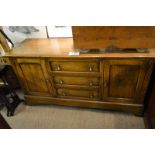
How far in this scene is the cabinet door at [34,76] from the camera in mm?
1537

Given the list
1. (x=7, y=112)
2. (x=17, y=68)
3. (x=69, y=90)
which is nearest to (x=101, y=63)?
(x=69, y=90)

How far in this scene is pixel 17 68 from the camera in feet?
5.38

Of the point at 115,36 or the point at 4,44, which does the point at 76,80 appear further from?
the point at 4,44

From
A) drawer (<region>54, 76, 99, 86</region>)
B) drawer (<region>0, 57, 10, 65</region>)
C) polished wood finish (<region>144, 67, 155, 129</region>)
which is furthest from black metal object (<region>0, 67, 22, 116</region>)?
polished wood finish (<region>144, 67, 155, 129</region>)

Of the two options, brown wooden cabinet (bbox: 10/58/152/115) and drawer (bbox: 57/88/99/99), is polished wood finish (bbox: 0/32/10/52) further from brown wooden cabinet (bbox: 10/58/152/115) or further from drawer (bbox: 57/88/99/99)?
drawer (bbox: 57/88/99/99)

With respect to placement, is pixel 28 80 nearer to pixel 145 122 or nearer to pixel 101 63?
pixel 101 63

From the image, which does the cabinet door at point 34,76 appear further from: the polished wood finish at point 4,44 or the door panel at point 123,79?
the door panel at point 123,79

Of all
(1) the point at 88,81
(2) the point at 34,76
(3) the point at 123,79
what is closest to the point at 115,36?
(3) the point at 123,79

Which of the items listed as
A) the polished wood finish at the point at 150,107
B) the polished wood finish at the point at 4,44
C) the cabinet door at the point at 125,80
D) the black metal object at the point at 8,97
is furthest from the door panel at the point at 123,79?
the black metal object at the point at 8,97

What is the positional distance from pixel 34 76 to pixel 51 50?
0.43m

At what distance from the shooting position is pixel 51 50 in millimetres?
1479
